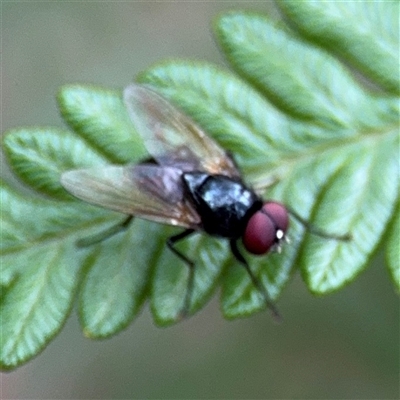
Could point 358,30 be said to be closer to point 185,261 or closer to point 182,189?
point 182,189

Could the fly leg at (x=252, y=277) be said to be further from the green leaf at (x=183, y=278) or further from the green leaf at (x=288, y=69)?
the green leaf at (x=288, y=69)

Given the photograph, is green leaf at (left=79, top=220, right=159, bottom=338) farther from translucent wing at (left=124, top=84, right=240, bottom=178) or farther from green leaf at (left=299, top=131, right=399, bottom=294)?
green leaf at (left=299, top=131, right=399, bottom=294)

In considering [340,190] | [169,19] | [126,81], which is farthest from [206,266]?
[169,19]

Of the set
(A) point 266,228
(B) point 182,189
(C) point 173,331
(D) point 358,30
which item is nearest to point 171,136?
(B) point 182,189

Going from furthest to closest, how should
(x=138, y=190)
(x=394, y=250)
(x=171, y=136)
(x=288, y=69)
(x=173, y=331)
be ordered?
(x=173, y=331) < (x=171, y=136) < (x=288, y=69) < (x=138, y=190) < (x=394, y=250)

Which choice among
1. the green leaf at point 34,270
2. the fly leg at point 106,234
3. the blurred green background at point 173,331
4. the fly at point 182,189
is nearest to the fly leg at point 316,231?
the fly at point 182,189

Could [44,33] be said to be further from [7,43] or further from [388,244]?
[388,244]
